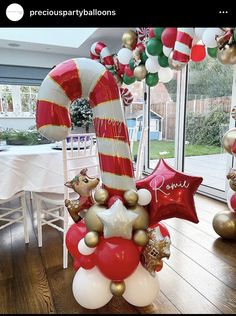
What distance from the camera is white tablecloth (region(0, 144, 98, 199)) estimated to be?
5.07 feet

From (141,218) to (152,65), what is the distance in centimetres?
115

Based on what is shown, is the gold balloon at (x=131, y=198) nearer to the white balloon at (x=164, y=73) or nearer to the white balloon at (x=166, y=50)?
the white balloon at (x=166, y=50)

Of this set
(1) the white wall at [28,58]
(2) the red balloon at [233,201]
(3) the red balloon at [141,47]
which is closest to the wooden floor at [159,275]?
(2) the red balloon at [233,201]

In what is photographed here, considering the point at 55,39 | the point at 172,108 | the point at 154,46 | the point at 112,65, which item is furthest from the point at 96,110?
the point at 55,39

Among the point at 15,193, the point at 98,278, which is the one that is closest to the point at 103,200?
the point at 98,278

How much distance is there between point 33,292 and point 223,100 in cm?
266

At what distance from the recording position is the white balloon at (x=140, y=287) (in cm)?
105

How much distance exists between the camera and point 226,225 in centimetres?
183

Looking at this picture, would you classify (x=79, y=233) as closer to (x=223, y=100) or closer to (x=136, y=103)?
(x=223, y=100)

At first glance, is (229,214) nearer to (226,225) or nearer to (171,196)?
(226,225)

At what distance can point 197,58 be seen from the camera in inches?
61.6
